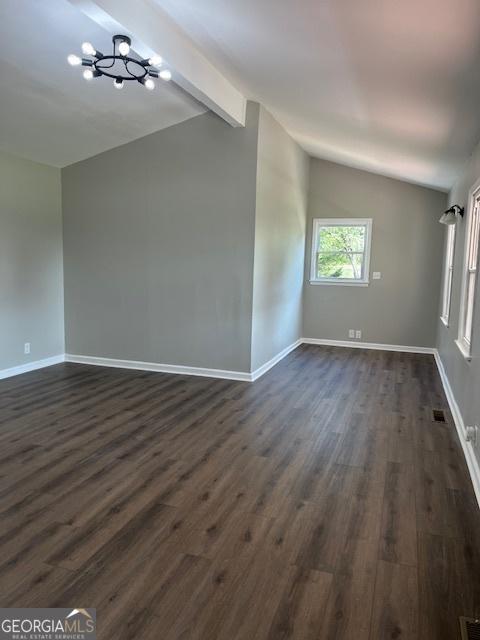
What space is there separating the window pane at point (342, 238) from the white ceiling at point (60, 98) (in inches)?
126

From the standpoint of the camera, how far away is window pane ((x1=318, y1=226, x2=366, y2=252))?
7.09 metres

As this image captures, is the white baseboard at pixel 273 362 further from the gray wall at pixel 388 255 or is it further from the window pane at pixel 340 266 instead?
the window pane at pixel 340 266

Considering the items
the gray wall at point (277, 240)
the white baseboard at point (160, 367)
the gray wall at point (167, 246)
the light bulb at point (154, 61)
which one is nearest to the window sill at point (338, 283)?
the gray wall at point (277, 240)

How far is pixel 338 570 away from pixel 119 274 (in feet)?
14.2

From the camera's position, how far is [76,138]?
189 inches

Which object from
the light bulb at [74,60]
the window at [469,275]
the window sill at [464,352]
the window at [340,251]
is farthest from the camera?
the window at [340,251]

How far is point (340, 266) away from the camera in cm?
722

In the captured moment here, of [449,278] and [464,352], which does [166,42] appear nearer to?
[464,352]

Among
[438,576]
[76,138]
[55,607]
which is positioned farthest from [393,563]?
[76,138]

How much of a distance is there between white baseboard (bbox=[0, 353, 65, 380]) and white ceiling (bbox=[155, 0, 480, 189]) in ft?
12.8

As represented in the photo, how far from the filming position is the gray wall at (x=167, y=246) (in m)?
4.93

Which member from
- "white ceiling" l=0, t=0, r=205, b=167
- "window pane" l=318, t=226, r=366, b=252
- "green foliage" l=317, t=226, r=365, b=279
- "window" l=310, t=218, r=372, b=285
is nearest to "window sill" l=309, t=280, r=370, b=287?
"window" l=310, t=218, r=372, b=285

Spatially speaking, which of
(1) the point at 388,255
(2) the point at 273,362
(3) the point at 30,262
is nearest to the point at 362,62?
(2) the point at 273,362

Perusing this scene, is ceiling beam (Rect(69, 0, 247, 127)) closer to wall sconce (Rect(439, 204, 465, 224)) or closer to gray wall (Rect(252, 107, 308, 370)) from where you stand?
gray wall (Rect(252, 107, 308, 370))
